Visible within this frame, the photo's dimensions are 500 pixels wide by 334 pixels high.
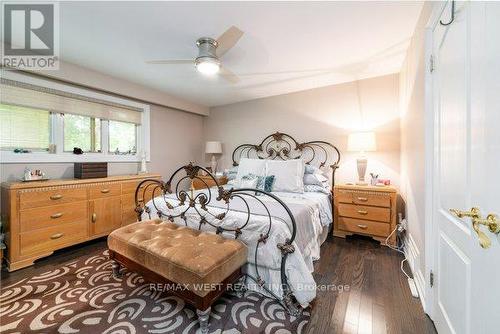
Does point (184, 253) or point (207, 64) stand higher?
point (207, 64)

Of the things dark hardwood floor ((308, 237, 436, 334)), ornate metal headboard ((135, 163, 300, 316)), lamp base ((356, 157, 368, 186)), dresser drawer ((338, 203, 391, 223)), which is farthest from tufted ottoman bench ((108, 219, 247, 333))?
lamp base ((356, 157, 368, 186))

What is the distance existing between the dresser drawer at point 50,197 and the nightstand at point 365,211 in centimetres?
345

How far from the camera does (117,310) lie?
161 cm

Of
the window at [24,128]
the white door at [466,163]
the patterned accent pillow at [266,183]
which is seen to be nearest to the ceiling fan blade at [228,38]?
the white door at [466,163]

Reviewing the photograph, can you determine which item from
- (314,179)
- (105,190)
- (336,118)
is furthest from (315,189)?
(105,190)

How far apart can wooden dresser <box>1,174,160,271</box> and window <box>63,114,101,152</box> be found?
74cm

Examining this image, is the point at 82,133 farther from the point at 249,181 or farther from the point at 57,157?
the point at 249,181

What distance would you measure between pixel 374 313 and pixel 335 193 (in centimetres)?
165

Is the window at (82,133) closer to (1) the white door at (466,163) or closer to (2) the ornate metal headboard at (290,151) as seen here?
(2) the ornate metal headboard at (290,151)

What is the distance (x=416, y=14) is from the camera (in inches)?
70.9

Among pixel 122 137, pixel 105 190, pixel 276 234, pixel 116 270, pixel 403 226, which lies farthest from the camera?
pixel 122 137

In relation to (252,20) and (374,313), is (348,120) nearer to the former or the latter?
(252,20)

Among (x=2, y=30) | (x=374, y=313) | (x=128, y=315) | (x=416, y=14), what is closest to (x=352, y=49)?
(x=416, y=14)

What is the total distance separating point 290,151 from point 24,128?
Answer: 12.5ft
